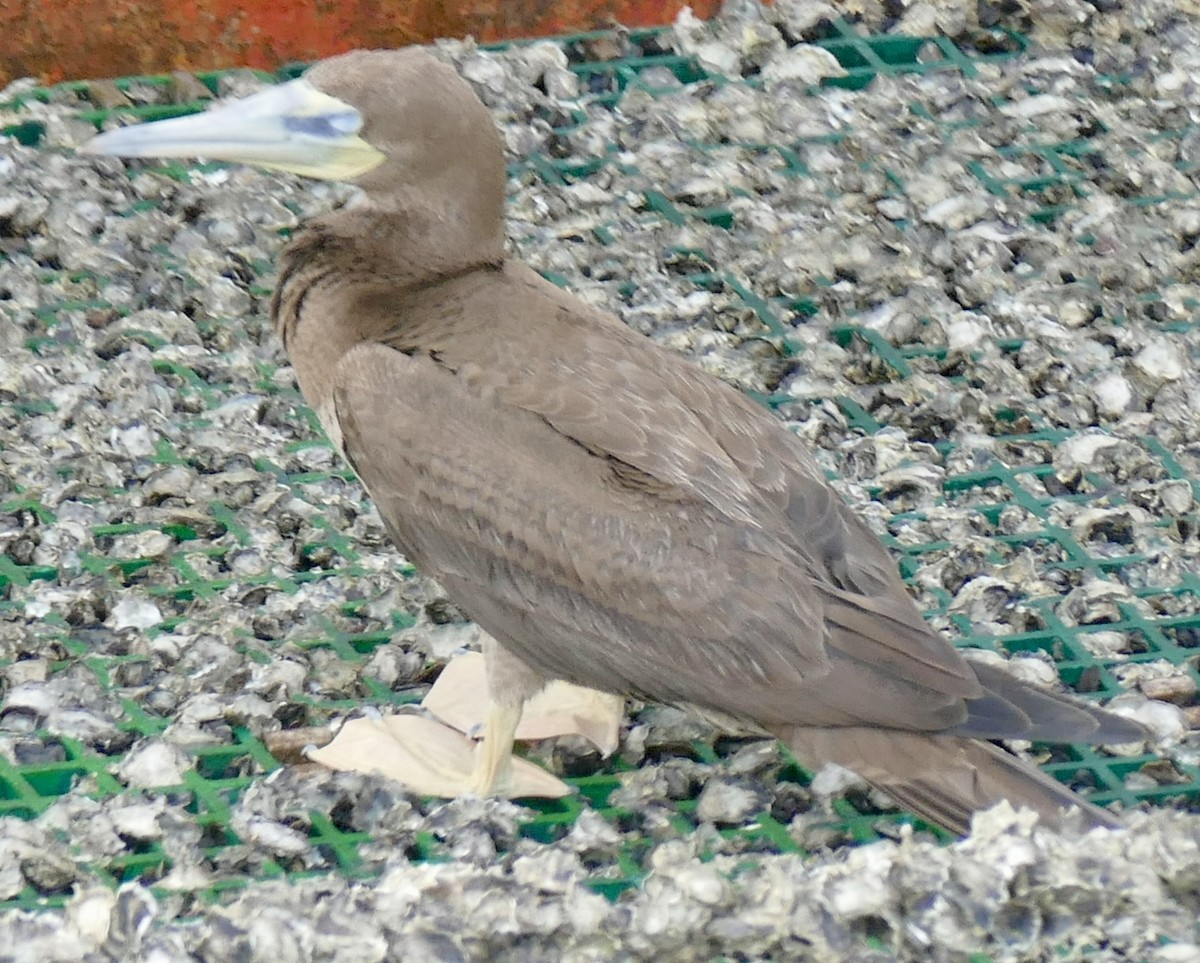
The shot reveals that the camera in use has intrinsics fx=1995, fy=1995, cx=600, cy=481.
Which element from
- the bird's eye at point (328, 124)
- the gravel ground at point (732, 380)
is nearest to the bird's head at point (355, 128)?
the bird's eye at point (328, 124)

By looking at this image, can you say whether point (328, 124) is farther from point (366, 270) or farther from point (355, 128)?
point (366, 270)

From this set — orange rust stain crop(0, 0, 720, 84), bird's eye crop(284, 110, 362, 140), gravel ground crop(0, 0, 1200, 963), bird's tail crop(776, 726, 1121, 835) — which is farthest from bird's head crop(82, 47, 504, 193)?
orange rust stain crop(0, 0, 720, 84)

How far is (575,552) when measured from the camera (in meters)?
3.34

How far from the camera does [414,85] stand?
3.61 metres

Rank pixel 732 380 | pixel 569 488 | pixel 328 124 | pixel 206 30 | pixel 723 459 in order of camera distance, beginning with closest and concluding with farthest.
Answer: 1. pixel 569 488
2. pixel 723 459
3. pixel 328 124
4. pixel 732 380
5. pixel 206 30

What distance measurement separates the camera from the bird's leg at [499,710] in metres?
3.53

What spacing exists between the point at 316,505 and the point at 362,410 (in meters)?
0.82

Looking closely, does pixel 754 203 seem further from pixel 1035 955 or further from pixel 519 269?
pixel 1035 955

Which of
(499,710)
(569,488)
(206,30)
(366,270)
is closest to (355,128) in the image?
(366,270)

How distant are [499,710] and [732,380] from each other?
134 cm

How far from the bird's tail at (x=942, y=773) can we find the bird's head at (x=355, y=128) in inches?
49.1

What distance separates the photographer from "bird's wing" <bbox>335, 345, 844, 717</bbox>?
330cm

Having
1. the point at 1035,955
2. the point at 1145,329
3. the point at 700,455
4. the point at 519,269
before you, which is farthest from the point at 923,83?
the point at 1035,955

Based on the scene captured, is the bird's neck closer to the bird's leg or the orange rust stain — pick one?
the bird's leg
